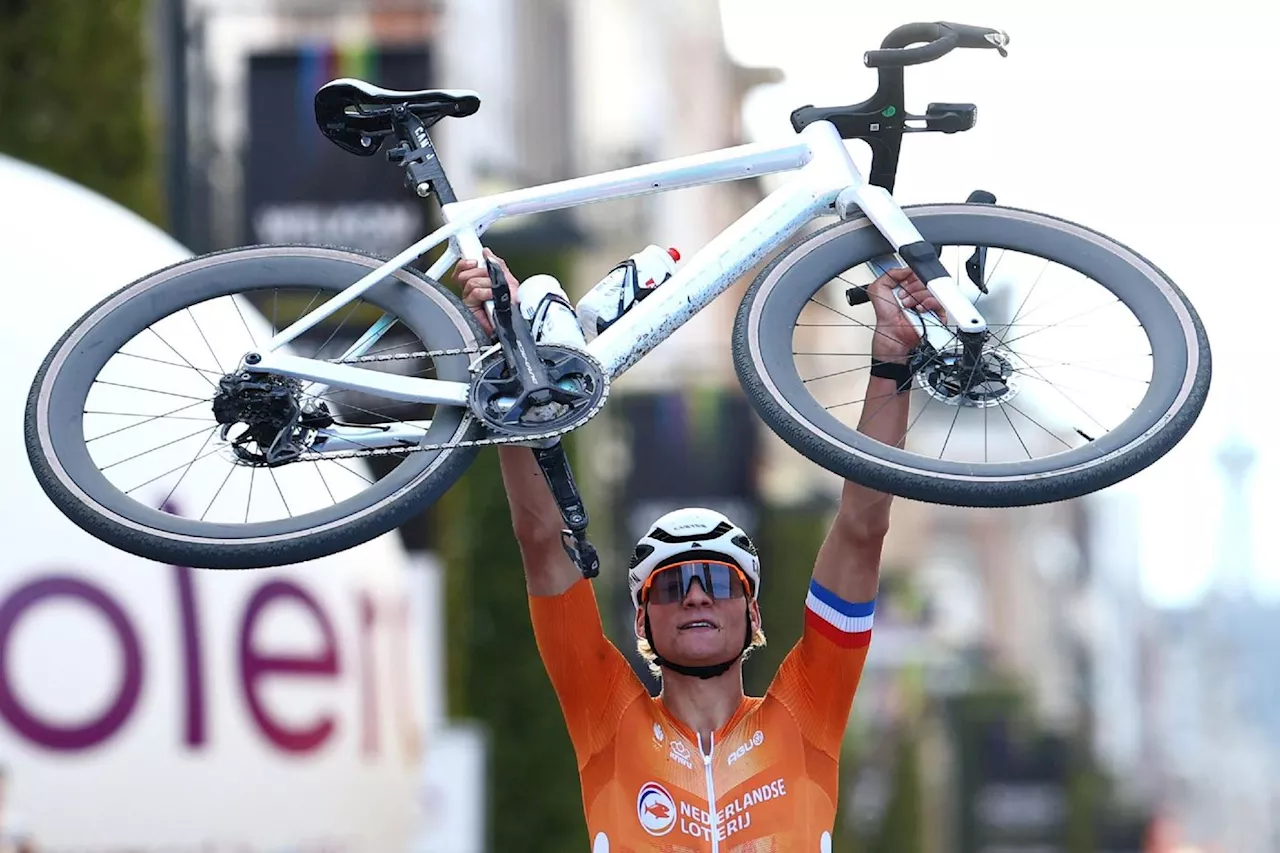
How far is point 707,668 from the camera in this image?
18.5 ft

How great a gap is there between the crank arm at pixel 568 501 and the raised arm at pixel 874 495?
56 cm

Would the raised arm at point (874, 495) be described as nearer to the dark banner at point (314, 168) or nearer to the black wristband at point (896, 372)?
the black wristband at point (896, 372)

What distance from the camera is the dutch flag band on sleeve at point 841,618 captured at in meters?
5.66

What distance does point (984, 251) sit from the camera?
562 cm

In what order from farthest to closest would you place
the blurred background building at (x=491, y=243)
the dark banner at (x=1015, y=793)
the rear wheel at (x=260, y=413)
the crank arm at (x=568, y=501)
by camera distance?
the dark banner at (x=1015, y=793), the blurred background building at (x=491, y=243), the crank arm at (x=568, y=501), the rear wheel at (x=260, y=413)

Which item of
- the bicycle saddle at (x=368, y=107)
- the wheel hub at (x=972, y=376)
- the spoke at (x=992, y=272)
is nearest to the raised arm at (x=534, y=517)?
the bicycle saddle at (x=368, y=107)

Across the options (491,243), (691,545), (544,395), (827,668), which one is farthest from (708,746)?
(491,243)

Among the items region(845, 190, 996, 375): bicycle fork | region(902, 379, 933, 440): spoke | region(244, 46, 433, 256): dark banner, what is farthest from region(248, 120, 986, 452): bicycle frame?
region(244, 46, 433, 256): dark banner

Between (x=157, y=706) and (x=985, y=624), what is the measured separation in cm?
15900

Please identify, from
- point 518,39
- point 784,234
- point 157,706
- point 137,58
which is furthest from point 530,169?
point 784,234

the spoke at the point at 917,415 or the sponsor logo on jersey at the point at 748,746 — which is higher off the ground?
the spoke at the point at 917,415

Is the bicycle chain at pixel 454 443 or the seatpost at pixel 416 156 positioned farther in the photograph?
the seatpost at pixel 416 156

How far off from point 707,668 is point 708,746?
0.19 m

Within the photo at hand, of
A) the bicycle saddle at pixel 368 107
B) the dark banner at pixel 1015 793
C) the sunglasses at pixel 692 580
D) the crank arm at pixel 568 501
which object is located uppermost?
the bicycle saddle at pixel 368 107
